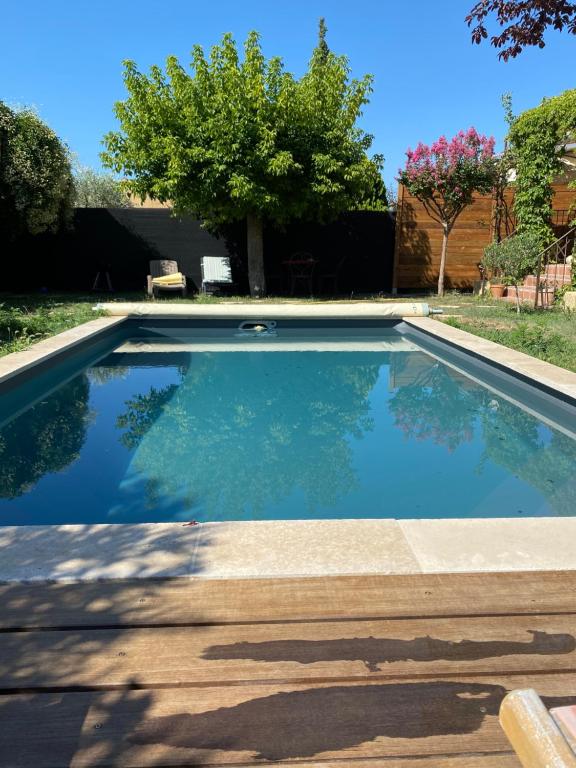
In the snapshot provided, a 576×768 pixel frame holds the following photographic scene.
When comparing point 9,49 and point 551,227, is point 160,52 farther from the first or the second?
point 551,227

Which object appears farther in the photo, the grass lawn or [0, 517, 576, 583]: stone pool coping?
the grass lawn

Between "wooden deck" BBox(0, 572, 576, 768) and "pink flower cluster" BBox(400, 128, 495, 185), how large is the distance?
9837 mm

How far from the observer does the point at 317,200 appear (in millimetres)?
10055

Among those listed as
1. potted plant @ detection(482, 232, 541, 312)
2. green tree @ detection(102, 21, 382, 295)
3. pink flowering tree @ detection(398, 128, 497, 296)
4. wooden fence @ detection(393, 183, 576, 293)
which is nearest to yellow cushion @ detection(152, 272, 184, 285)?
green tree @ detection(102, 21, 382, 295)

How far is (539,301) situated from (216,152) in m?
6.08

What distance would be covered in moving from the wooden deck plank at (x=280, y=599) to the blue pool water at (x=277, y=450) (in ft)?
4.18

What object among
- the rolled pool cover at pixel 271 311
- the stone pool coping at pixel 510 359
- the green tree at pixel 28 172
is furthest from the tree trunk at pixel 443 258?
the green tree at pixel 28 172

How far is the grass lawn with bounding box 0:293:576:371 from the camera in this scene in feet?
19.8

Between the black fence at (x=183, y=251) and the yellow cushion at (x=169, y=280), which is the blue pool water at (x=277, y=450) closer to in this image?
the yellow cushion at (x=169, y=280)

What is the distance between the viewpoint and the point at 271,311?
8875 millimetres

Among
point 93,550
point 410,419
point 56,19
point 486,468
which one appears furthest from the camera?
point 56,19

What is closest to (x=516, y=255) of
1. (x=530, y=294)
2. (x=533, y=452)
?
(x=530, y=294)

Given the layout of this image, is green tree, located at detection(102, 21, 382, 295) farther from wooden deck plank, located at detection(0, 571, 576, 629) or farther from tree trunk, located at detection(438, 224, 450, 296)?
wooden deck plank, located at detection(0, 571, 576, 629)

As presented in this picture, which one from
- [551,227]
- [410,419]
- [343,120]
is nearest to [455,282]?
[551,227]
